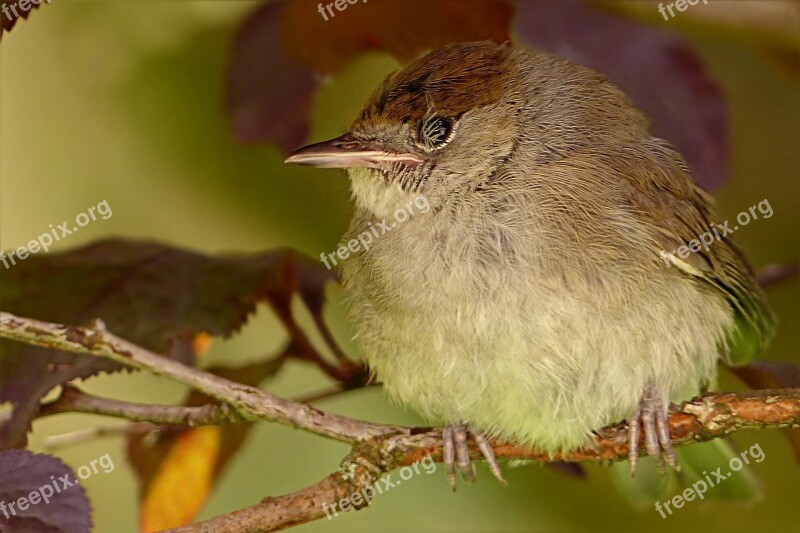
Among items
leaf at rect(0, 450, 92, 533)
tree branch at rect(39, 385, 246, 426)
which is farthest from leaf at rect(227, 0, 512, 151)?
leaf at rect(0, 450, 92, 533)

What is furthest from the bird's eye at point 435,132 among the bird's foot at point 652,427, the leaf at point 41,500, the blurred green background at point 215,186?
the leaf at point 41,500

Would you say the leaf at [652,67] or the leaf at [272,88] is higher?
the leaf at [272,88]

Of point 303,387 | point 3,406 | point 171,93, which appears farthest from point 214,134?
point 3,406

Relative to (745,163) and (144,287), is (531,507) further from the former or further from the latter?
(144,287)

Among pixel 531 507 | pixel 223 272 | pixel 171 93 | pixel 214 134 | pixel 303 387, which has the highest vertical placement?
pixel 171 93

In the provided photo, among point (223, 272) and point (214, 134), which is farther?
point (214, 134)

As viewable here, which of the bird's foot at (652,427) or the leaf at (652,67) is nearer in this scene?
the bird's foot at (652,427)

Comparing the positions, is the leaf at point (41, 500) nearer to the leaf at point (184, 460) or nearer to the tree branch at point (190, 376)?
the tree branch at point (190, 376)
